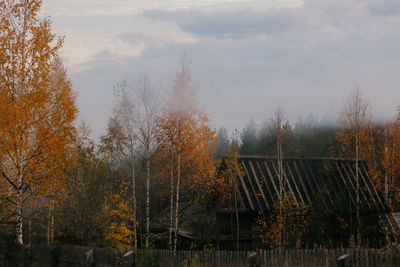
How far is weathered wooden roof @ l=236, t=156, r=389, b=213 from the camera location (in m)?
28.4

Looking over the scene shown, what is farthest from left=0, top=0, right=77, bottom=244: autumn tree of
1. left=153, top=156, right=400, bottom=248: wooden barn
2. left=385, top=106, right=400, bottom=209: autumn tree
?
left=385, top=106, right=400, bottom=209: autumn tree

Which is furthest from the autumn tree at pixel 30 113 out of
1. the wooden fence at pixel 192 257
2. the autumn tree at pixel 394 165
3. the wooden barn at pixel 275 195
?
the autumn tree at pixel 394 165

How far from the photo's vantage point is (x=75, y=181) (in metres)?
23.2

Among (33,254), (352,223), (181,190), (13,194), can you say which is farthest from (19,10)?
(352,223)

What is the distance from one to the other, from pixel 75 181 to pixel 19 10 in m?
8.45

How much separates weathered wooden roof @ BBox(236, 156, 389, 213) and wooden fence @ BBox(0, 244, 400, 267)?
9.18 m

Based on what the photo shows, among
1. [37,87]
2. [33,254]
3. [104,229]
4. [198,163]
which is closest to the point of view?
[37,87]

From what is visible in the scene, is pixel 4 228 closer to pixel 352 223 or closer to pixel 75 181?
pixel 75 181

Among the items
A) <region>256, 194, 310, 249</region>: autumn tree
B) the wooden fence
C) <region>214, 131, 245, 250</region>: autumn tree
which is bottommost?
the wooden fence

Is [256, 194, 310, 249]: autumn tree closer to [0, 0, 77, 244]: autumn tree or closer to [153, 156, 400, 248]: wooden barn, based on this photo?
[153, 156, 400, 248]: wooden barn

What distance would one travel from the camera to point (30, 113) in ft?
65.7

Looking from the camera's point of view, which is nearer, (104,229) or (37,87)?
(37,87)

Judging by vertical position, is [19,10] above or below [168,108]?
above

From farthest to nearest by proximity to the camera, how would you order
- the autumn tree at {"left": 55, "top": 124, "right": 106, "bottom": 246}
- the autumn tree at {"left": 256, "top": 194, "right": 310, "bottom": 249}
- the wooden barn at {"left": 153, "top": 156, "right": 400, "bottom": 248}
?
the wooden barn at {"left": 153, "top": 156, "right": 400, "bottom": 248} < the autumn tree at {"left": 256, "top": 194, "right": 310, "bottom": 249} < the autumn tree at {"left": 55, "top": 124, "right": 106, "bottom": 246}
